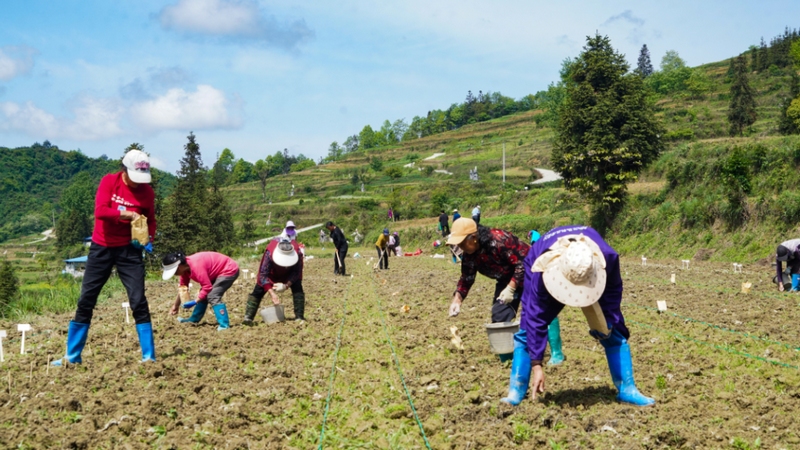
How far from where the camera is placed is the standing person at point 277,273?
33.0ft

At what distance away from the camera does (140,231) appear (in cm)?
676

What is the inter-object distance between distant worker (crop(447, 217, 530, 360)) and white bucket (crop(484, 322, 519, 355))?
0.15 metres

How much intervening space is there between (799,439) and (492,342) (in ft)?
9.48

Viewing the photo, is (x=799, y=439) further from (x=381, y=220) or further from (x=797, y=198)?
(x=381, y=220)

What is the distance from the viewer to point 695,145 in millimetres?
29922

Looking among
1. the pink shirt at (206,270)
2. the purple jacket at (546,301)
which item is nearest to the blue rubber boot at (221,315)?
the pink shirt at (206,270)

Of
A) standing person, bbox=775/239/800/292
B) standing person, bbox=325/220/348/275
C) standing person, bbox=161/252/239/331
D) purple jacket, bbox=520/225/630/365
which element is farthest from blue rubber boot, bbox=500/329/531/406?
standing person, bbox=325/220/348/275

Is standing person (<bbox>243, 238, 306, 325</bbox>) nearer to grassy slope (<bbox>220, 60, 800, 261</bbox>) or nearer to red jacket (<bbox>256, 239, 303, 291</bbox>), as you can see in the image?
red jacket (<bbox>256, 239, 303, 291</bbox>)

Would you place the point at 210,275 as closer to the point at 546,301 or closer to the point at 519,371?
the point at 519,371

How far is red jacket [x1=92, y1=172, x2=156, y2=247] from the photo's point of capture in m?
6.70

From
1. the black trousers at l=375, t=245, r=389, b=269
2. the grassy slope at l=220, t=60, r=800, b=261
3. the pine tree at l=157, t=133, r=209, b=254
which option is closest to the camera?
the grassy slope at l=220, t=60, r=800, b=261

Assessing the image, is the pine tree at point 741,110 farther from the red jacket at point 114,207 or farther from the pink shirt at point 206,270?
the red jacket at point 114,207

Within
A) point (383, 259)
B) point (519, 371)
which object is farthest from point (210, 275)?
point (383, 259)

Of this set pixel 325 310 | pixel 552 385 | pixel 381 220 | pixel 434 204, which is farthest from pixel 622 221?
pixel 381 220
